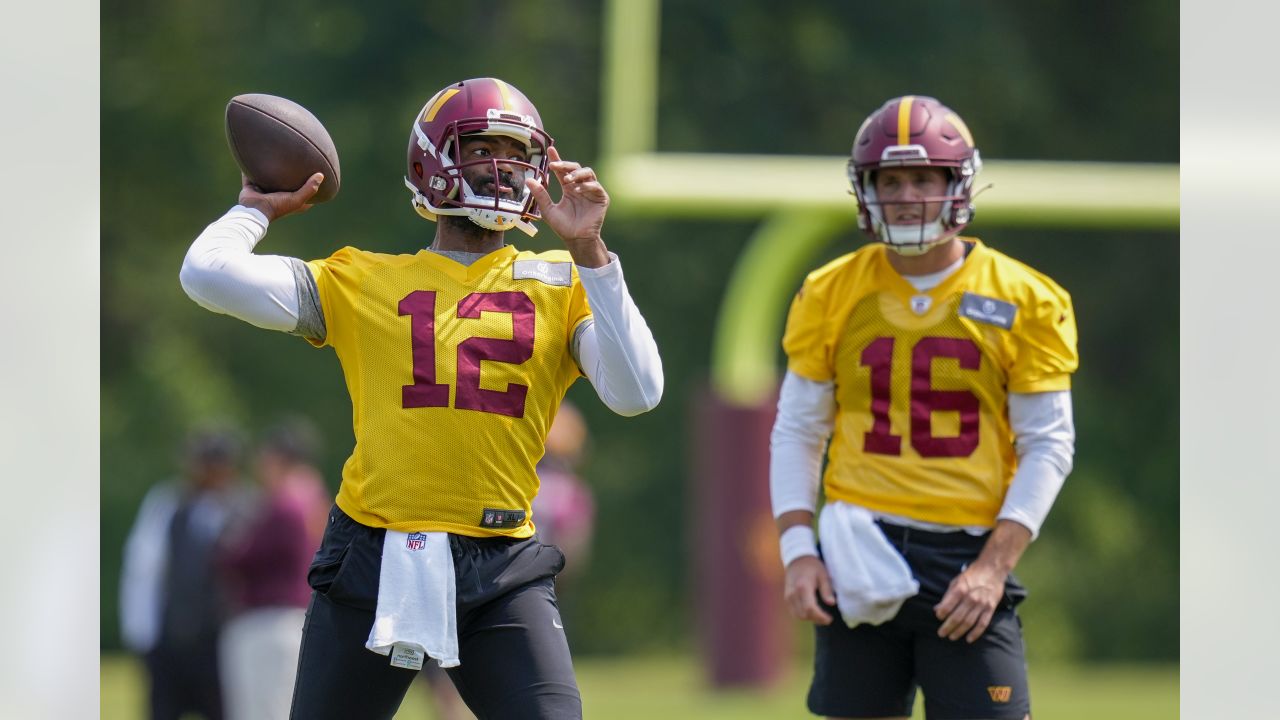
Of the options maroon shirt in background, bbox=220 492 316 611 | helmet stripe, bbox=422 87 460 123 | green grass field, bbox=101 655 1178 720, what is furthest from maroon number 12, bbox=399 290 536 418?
green grass field, bbox=101 655 1178 720

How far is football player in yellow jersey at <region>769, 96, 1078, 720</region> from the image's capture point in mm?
4059

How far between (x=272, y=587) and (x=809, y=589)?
413 cm

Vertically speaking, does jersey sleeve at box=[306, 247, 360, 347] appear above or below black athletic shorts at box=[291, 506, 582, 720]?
above

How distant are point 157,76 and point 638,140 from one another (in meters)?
9.88

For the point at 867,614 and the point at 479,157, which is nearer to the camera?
the point at 479,157

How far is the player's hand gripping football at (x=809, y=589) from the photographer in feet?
13.5

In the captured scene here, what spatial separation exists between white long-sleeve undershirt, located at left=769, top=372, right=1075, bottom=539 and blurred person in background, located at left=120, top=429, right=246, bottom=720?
4.43 metres

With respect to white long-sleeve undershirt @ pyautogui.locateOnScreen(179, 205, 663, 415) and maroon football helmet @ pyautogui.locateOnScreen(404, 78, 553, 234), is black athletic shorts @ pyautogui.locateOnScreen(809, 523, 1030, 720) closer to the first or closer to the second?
white long-sleeve undershirt @ pyautogui.locateOnScreen(179, 205, 663, 415)

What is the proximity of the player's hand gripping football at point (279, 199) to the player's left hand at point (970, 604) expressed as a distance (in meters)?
1.68

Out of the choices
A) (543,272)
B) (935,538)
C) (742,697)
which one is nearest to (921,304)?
(935,538)

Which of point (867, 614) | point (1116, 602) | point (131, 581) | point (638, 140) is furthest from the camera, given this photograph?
point (1116, 602)
